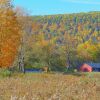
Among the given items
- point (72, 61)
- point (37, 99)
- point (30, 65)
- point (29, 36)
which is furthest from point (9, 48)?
point (72, 61)

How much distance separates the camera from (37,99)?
373 inches

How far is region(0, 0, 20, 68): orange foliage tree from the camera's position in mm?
41906

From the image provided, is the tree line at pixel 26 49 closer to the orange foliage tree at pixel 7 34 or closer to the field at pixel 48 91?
the orange foliage tree at pixel 7 34

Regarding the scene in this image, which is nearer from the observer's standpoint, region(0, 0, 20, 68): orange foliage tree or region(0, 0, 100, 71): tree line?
region(0, 0, 20, 68): orange foliage tree

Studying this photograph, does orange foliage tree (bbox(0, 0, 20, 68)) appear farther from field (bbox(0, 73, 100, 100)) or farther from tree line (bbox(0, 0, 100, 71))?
field (bbox(0, 73, 100, 100))

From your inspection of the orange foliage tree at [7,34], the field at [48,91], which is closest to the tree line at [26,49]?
the orange foliage tree at [7,34]

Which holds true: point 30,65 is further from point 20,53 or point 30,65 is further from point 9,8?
point 9,8

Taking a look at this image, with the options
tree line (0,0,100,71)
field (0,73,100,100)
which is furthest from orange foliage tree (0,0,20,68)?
field (0,73,100,100)

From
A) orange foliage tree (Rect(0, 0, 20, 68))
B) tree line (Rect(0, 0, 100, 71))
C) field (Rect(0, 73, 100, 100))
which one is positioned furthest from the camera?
tree line (Rect(0, 0, 100, 71))

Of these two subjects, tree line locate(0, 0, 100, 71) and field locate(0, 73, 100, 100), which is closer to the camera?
field locate(0, 73, 100, 100)

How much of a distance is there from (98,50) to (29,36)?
6583cm

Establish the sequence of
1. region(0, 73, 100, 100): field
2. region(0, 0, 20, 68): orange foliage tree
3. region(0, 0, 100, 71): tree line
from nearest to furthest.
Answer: region(0, 73, 100, 100): field < region(0, 0, 20, 68): orange foliage tree < region(0, 0, 100, 71): tree line

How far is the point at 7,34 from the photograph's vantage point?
42.3m

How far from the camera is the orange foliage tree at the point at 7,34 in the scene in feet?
137
